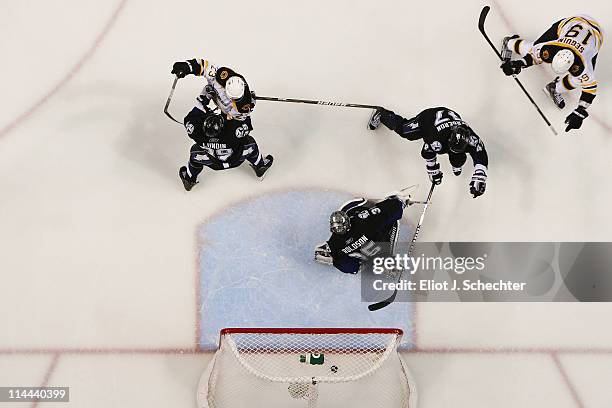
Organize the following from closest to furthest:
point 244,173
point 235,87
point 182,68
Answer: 1. point 235,87
2. point 182,68
3. point 244,173

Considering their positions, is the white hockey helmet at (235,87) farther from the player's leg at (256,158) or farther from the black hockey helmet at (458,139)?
the black hockey helmet at (458,139)

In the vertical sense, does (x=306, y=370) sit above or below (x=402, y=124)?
below

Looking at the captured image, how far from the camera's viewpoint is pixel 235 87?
5051mm

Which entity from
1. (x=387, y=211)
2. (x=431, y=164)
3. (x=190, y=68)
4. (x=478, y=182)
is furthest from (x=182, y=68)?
(x=478, y=182)

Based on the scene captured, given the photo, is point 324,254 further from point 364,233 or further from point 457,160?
point 457,160

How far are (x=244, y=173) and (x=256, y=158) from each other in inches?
12.3

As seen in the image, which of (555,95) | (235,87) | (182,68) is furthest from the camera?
(555,95)

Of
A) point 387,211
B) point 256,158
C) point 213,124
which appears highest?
point 213,124

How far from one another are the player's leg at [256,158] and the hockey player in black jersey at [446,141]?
870mm

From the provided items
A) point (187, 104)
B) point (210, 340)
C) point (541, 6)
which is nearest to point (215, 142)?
point (187, 104)

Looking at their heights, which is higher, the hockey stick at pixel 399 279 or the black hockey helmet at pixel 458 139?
the black hockey helmet at pixel 458 139

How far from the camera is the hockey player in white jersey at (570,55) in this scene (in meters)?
5.57

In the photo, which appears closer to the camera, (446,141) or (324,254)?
(446,141)

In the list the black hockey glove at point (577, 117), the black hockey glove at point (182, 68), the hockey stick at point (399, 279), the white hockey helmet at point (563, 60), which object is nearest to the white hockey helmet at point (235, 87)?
the black hockey glove at point (182, 68)
